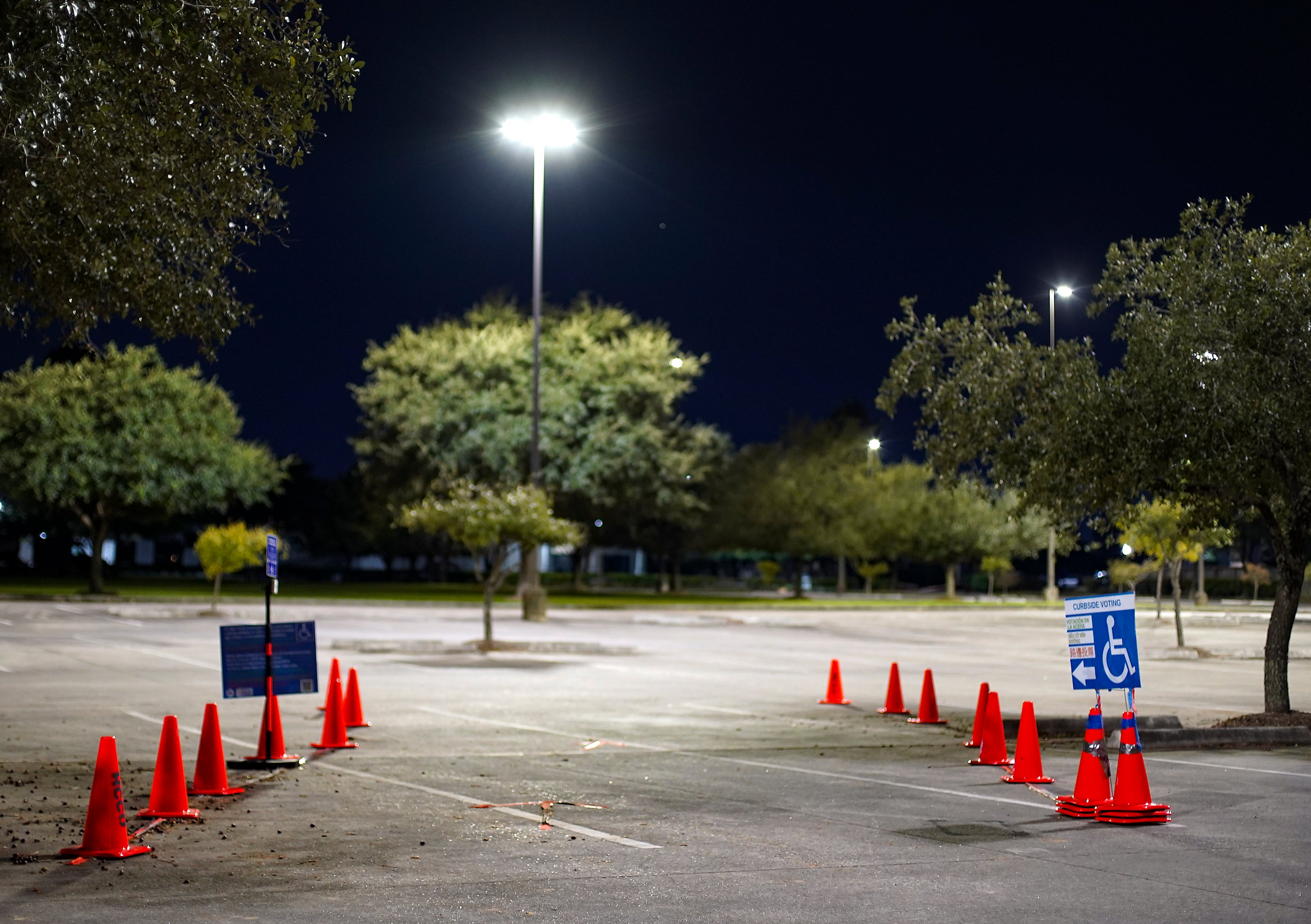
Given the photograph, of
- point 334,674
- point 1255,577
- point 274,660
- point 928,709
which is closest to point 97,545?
point 334,674

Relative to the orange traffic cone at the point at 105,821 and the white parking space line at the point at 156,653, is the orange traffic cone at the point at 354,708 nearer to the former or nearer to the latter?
the white parking space line at the point at 156,653

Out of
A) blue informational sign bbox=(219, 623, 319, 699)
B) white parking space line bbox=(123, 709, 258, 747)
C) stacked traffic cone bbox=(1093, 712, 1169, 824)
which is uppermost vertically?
blue informational sign bbox=(219, 623, 319, 699)

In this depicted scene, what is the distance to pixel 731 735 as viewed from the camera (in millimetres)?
14219

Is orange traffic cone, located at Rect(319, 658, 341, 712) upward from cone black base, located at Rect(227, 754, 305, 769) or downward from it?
upward

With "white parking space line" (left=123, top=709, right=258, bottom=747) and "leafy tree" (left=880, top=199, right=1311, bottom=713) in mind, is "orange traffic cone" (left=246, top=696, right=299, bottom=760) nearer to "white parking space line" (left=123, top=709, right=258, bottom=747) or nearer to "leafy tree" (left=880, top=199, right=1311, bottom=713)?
"white parking space line" (left=123, top=709, right=258, bottom=747)

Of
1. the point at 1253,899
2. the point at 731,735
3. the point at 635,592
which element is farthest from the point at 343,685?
the point at 635,592

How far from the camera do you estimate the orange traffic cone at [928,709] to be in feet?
51.1

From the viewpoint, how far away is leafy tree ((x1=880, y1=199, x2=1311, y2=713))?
13.2 metres

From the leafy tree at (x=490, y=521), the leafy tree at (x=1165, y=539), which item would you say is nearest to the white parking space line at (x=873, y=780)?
the leafy tree at (x=490, y=521)

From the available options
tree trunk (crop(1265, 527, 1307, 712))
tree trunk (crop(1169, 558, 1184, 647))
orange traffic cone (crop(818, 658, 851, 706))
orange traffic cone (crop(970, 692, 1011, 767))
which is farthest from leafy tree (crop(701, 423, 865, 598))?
orange traffic cone (crop(970, 692, 1011, 767))

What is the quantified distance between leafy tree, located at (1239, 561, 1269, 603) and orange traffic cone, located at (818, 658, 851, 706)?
161 ft

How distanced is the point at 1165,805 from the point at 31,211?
9568mm

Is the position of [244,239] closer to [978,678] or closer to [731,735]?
[731,735]

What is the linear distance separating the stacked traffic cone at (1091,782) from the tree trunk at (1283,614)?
5798 millimetres
